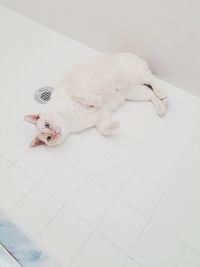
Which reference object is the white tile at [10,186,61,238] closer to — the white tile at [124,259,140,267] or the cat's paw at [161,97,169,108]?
the white tile at [124,259,140,267]

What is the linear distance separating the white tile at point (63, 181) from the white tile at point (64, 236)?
8cm

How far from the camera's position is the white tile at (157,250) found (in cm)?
103

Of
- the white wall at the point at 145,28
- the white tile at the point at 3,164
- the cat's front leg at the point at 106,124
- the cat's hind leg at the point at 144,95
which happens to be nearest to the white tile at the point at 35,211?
the white tile at the point at 3,164

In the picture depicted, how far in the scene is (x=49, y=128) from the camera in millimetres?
1271

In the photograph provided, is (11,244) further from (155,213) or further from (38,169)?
(155,213)

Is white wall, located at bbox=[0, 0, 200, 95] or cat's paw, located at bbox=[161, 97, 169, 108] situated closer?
white wall, located at bbox=[0, 0, 200, 95]

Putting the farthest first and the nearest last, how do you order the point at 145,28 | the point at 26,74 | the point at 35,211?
1. the point at 26,74
2. the point at 145,28
3. the point at 35,211

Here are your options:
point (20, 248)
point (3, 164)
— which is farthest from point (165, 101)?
point (20, 248)

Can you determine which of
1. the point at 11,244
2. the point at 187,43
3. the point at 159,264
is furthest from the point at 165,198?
the point at 187,43

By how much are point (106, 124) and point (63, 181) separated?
1.09 feet

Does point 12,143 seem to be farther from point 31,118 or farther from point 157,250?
point 157,250

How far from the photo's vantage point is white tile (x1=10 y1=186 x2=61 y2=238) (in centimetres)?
111

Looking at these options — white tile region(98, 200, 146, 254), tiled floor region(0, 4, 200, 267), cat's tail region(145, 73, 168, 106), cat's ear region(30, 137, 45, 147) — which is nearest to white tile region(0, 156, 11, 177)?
tiled floor region(0, 4, 200, 267)

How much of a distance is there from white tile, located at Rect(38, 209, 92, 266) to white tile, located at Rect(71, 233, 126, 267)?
0.03m
